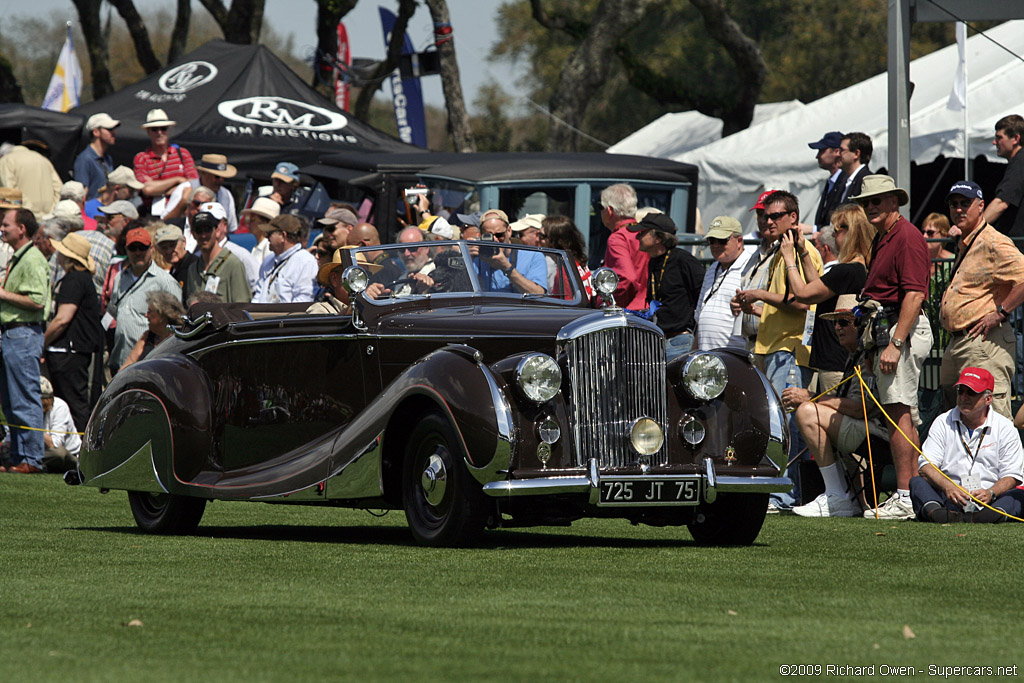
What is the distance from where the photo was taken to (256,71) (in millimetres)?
23281

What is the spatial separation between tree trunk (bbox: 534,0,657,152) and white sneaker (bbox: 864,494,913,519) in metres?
19.0

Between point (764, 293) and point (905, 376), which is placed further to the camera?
point (764, 293)

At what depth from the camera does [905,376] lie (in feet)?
33.5

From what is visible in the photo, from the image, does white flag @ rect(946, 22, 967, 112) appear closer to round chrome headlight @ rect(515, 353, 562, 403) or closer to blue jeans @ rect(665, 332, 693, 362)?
blue jeans @ rect(665, 332, 693, 362)

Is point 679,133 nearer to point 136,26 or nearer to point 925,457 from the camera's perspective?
point 136,26

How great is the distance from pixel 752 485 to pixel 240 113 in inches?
620

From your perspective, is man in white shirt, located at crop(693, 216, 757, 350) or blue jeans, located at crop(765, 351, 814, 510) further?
man in white shirt, located at crop(693, 216, 757, 350)

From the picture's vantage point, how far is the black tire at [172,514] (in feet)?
30.8

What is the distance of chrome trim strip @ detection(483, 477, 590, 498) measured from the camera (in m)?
7.38

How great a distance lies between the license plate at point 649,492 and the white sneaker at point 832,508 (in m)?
2.93

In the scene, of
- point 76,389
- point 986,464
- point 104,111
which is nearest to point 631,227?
point 986,464

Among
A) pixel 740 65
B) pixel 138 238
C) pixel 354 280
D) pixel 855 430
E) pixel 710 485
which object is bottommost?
pixel 855 430

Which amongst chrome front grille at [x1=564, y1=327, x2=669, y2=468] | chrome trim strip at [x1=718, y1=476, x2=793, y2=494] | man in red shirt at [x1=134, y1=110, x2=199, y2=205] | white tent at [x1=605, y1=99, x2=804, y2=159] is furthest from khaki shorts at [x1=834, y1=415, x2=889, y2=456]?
white tent at [x1=605, y1=99, x2=804, y2=159]

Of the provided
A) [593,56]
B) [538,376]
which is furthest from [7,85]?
[538,376]
